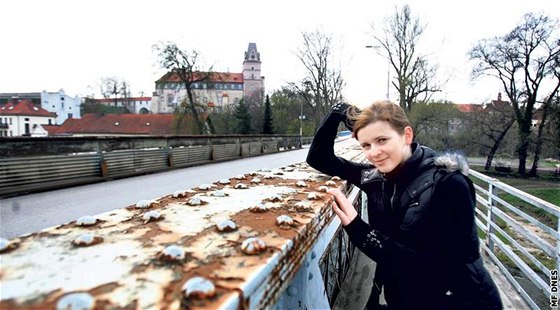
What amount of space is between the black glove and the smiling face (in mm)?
303

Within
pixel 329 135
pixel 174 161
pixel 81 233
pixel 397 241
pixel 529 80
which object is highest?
pixel 529 80

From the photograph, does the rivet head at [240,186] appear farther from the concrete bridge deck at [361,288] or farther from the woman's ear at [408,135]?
the concrete bridge deck at [361,288]

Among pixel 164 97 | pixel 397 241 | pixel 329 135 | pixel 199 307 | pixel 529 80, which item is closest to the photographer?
pixel 199 307

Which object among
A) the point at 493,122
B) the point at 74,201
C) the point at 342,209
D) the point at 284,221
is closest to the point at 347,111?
the point at 342,209

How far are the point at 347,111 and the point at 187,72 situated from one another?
128ft

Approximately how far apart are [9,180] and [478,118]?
4762cm

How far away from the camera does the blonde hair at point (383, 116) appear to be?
200cm

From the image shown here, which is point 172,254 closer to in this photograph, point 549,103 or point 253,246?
point 253,246

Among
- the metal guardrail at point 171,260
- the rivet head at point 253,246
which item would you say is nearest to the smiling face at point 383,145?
the metal guardrail at point 171,260

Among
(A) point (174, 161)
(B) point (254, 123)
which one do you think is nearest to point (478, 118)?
(B) point (254, 123)

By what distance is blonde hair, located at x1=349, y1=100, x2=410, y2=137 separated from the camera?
2.00 metres

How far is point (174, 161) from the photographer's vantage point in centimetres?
1284

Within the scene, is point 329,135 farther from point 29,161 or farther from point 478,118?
point 478,118

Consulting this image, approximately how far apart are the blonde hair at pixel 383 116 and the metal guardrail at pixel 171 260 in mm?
756
